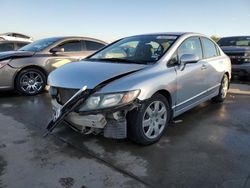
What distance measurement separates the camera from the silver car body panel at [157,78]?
358 cm

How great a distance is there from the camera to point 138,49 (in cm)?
475

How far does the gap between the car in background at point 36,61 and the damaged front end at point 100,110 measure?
3.57 meters

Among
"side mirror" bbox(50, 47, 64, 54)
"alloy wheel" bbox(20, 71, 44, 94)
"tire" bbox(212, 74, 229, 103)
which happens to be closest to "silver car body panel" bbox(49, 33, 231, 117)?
"tire" bbox(212, 74, 229, 103)

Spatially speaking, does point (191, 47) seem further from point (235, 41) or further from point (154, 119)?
point (235, 41)

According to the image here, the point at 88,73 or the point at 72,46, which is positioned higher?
the point at 72,46

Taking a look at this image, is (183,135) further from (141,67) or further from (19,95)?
(19,95)

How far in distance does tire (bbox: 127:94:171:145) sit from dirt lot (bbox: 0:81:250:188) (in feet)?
0.44

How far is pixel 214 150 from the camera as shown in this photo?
3711 millimetres

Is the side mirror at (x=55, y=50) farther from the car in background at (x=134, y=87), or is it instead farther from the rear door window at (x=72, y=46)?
the car in background at (x=134, y=87)

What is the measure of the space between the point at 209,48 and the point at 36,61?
405 centimetres

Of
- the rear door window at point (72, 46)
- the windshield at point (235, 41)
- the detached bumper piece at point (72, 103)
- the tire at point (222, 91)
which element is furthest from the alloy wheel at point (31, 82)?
the windshield at point (235, 41)

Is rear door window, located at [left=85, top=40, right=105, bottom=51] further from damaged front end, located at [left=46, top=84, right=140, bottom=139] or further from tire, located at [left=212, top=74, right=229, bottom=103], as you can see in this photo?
damaged front end, located at [left=46, top=84, right=140, bottom=139]

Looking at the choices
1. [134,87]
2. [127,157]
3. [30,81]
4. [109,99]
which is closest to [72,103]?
[109,99]

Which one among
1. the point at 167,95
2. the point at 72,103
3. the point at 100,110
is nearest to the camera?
the point at 100,110
